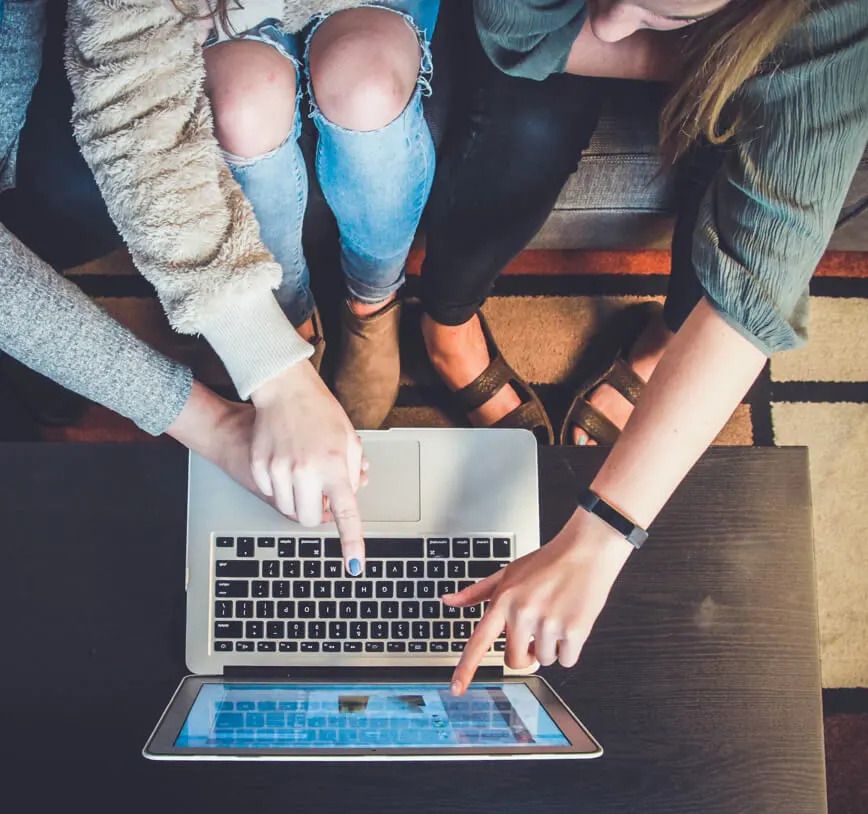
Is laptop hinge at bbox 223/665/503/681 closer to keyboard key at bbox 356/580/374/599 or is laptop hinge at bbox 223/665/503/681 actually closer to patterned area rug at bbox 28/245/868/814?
keyboard key at bbox 356/580/374/599

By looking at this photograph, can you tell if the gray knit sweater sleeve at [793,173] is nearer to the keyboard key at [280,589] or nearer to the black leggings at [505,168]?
the black leggings at [505,168]

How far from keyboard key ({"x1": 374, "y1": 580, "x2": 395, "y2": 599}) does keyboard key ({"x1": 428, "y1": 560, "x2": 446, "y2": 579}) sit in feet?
0.12

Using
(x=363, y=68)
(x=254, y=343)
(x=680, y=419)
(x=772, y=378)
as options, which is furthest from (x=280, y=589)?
(x=772, y=378)

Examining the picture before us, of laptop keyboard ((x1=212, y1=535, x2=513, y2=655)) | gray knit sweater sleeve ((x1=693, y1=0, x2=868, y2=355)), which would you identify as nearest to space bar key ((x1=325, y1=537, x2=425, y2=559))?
laptop keyboard ((x1=212, y1=535, x2=513, y2=655))

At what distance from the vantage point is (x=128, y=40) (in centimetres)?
66

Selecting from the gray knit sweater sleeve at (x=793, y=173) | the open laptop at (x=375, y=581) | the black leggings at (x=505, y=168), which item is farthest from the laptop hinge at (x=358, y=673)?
the black leggings at (x=505, y=168)

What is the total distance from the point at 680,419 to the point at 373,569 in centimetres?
32

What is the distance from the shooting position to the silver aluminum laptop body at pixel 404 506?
2.24ft

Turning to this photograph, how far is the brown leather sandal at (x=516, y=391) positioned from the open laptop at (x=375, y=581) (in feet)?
1.36

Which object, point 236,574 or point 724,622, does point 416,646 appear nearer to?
point 236,574

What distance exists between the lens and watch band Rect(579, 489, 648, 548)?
0.65m

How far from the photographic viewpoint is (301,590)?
→ 0.69 metres

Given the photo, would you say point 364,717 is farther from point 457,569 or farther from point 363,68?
point 363,68

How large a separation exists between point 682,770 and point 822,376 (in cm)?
82
